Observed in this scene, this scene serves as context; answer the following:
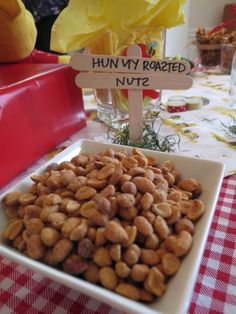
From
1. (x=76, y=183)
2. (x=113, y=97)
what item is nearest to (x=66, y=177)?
(x=76, y=183)

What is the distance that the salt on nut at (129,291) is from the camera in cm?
23

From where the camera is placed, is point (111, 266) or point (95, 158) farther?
point (95, 158)

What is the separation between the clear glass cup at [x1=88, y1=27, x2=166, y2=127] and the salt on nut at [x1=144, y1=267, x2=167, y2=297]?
41cm

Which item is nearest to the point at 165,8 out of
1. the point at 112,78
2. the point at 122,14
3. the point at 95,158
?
the point at 122,14

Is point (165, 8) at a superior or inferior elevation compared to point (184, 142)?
superior

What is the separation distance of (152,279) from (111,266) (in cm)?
4

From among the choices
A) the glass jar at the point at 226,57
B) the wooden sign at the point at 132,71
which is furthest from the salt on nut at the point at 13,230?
the glass jar at the point at 226,57

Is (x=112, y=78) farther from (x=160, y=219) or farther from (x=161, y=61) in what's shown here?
(x=160, y=219)

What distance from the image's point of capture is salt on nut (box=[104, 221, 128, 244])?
0.25m

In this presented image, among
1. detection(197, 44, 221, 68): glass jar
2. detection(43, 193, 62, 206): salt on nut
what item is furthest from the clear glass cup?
detection(197, 44, 221, 68): glass jar

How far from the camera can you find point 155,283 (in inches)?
9.2

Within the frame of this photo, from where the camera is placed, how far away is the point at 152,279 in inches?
9.2

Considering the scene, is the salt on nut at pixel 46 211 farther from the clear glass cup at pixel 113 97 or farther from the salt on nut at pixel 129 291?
A: the clear glass cup at pixel 113 97

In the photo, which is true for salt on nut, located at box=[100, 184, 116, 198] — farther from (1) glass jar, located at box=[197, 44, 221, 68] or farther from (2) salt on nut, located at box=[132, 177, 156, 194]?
(1) glass jar, located at box=[197, 44, 221, 68]
